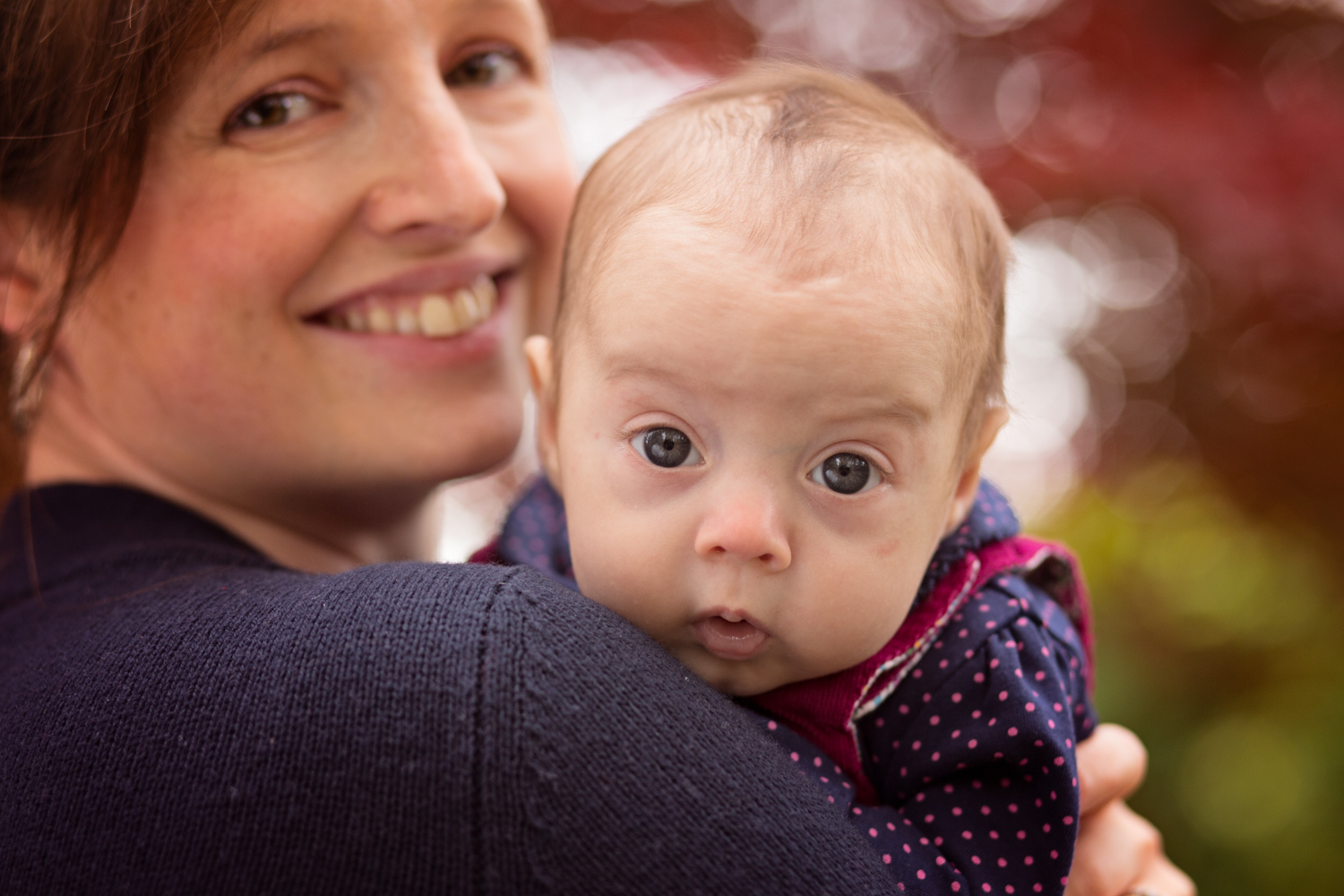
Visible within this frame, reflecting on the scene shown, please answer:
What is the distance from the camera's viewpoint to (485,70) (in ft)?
5.53

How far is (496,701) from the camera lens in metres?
0.99

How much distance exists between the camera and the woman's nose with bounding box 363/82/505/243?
147cm

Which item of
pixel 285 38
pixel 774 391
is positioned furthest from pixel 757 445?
pixel 285 38

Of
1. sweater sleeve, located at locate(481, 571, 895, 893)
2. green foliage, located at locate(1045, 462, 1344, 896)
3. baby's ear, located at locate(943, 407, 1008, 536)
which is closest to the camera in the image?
sweater sleeve, located at locate(481, 571, 895, 893)

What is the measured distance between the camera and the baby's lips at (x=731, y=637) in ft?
3.98

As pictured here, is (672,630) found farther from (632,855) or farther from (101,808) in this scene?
(101,808)

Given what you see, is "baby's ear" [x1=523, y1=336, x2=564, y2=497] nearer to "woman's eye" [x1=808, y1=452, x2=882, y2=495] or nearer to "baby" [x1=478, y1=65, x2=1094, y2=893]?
"baby" [x1=478, y1=65, x2=1094, y2=893]

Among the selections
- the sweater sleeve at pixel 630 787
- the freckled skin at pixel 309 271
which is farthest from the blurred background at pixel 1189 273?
the sweater sleeve at pixel 630 787

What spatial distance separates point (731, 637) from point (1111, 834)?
27.8 inches

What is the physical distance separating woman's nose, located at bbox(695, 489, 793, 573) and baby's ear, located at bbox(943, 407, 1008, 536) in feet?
0.92

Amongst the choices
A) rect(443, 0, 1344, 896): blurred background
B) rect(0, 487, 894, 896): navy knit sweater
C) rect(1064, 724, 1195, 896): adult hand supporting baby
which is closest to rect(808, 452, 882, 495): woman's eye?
rect(0, 487, 894, 896): navy knit sweater

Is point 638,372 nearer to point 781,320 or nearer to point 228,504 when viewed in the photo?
point 781,320

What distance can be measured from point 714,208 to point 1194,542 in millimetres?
2354

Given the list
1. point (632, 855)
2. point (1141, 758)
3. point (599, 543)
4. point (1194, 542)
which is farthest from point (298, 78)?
point (1194, 542)
